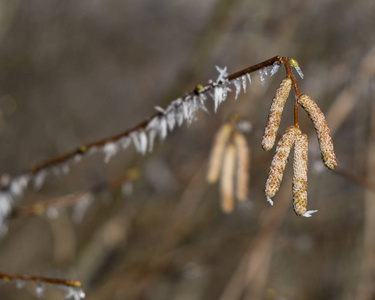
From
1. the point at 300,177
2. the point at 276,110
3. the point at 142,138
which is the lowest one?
the point at 300,177

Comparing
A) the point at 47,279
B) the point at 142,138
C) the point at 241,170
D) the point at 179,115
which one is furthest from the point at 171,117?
the point at 47,279

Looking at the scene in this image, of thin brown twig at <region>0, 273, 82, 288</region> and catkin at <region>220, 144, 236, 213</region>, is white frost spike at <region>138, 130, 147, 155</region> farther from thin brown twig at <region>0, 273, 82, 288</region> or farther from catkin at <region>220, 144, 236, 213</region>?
thin brown twig at <region>0, 273, 82, 288</region>

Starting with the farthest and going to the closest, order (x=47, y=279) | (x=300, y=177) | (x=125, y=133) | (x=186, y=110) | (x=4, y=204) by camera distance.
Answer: (x=4, y=204) → (x=125, y=133) → (x=186, y=110) → (x=47, y=279) → (x=300, y=177)

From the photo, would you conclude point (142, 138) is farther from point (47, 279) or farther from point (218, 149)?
point (47, 279)

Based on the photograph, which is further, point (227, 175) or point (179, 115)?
point (227, 175)

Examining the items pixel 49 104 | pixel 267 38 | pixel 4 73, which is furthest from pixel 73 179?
pixel 267 38

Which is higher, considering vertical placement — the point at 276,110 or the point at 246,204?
the point at 246,204

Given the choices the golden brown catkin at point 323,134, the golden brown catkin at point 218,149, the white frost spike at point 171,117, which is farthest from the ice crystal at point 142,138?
the golden brown catkin at point 323,134
